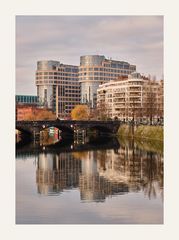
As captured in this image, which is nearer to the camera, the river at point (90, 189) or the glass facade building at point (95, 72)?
the river at point (90, 189)

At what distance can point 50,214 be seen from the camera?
1777 cm

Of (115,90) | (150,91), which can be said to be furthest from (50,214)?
(115,90)

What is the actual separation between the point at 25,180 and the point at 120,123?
42.4 m

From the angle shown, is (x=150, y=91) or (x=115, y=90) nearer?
(x=150, y=91)

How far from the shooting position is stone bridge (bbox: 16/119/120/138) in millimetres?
59625

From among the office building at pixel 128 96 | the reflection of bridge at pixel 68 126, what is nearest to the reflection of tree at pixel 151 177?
the reflection of bridge at pixel 68 126

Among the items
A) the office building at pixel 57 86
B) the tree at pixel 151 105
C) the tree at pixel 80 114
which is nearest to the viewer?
the tree at pixel 151 105

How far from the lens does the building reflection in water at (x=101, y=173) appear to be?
22375 millimetres

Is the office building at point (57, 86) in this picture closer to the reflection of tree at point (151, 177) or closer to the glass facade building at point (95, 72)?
the glass facade building at point (95, 72)

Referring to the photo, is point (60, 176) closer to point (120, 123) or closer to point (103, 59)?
point (120, 123)

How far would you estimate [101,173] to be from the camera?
27.9m

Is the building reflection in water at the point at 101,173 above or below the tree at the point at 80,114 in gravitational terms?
below

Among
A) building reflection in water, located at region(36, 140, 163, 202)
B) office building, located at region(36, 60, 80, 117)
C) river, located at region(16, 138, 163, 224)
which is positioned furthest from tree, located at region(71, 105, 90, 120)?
river, located at region(16, 138, 163, 224)
